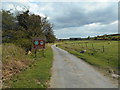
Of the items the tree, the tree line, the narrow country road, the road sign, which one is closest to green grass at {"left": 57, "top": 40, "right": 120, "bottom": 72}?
the narrow country road

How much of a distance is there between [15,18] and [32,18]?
233 inches

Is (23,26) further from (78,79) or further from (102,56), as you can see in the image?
(78,79)

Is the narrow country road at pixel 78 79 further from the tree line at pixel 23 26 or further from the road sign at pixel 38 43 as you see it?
the tree line at pixel 23 26

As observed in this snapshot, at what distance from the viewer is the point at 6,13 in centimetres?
3309

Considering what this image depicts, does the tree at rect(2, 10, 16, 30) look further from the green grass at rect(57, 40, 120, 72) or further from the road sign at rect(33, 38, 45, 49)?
the green grass at rect(57, 40, 120, 72)

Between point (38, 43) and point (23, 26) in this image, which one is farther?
point (23, 26)

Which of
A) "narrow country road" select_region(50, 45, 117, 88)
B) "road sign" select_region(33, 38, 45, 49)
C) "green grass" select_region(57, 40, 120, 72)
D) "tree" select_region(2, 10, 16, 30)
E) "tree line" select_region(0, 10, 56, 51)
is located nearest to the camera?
"narrow country road" select_region(50, 45, 117, 88)

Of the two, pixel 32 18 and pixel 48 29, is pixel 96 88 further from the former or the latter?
pixel 48 29

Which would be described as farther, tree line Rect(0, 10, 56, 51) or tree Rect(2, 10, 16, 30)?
tree Rect(2, 10, 16, 30)

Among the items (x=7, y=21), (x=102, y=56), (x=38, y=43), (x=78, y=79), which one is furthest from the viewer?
(x=7, y=21)

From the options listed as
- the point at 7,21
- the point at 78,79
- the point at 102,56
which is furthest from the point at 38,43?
the point at 78,79

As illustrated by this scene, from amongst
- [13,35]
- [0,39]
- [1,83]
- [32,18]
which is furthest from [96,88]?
[32,18]

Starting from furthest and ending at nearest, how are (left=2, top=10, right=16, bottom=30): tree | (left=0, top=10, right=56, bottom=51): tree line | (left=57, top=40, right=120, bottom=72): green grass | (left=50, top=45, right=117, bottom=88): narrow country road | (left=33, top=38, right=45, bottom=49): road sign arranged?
(left=2, top=10, right=16, bottom=30): tree, (left=0, top=10, right=56, bottom=51): tree line, (left=33, top=38, right=45, bottom=49): road sign, (left=57, top=40, right=120, bottom=72): green grass, (left=50, top=45, right=117, bottom=88): narrow country road

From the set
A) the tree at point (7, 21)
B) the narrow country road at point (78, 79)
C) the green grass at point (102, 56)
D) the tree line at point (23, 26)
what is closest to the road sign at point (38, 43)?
the tree line at point (23, 26)
